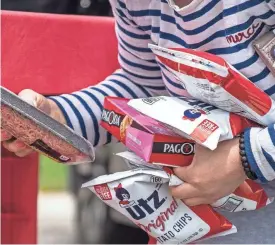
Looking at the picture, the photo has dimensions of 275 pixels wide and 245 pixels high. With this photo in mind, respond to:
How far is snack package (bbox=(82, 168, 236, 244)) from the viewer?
2.99 ft

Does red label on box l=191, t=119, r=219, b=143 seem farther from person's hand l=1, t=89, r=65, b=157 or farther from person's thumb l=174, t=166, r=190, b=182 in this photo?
person's hand l=1, t=89, r=65, b=157

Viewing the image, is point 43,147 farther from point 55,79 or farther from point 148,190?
point 55,79

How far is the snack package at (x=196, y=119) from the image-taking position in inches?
33.2

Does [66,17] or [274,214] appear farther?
[66,17]

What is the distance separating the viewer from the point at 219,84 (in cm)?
84

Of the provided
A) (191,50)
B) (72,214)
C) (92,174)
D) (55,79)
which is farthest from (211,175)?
(72,214)

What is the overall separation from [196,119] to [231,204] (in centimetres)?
14

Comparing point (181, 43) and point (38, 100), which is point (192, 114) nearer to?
point (181, 43)

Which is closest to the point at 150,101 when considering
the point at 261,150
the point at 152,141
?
the point at 152,141

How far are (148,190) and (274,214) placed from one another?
181 mm

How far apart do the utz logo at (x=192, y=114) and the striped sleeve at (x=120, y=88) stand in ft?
0.66

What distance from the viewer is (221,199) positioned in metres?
0.92

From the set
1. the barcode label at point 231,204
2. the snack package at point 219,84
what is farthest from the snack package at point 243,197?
the snack package at point 219,84

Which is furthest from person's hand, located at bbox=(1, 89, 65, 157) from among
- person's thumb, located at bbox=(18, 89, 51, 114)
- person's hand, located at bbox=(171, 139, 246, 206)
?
person's hand, located at bbox=(171, 139, 246, 206)
